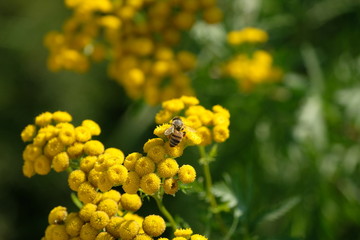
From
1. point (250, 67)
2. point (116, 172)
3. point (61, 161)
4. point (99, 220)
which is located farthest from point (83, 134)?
point (250, 67)

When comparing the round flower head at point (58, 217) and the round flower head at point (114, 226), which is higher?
the round flower head at point (58, 217)

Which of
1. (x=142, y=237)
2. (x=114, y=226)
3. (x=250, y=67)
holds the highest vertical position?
(x=250, y=67)

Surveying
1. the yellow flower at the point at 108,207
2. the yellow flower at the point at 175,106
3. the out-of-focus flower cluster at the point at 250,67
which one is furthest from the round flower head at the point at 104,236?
the out-of-focus flower cluster at the point at 250,67

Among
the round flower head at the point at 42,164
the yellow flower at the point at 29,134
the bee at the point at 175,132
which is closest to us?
the bee at the point at 175,132

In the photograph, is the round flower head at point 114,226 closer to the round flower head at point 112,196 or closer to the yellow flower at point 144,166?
the round flower head at point 112,196

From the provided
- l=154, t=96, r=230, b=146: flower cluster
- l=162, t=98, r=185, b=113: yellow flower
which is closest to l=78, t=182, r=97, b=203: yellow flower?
l=154, t=96, r=230, b=146: flower cluster

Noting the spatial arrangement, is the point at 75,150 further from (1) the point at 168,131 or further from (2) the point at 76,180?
(1) the point at 168,131

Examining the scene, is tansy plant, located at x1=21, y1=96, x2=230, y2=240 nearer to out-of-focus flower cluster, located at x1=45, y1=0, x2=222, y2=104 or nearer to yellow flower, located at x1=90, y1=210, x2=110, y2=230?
yellow flower, located at x1=90, y1=210, x2=110, y2=230
